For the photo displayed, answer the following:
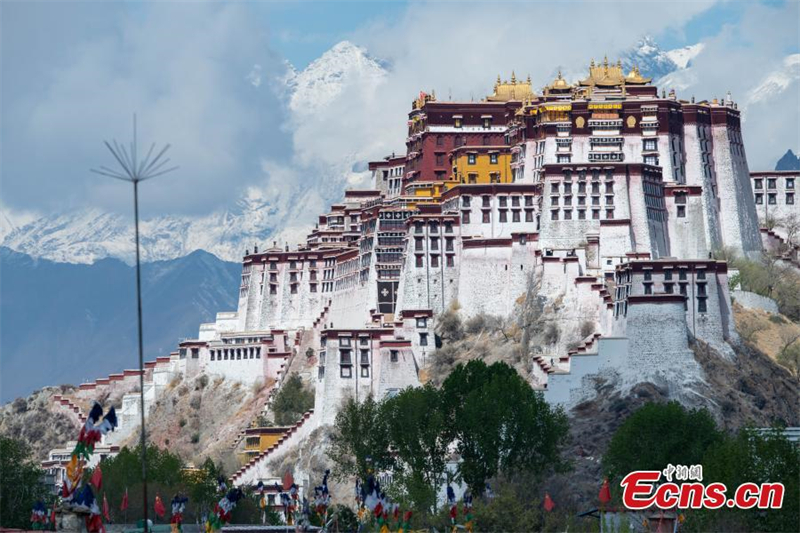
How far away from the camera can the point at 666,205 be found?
13275 cm

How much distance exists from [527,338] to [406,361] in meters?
6.70

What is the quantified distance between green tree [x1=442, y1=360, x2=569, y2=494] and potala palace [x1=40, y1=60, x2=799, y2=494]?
5.86 m

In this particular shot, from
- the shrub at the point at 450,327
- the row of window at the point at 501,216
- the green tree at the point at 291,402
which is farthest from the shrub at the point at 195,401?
the row of window at the point at 501,216

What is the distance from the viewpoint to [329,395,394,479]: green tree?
359ft

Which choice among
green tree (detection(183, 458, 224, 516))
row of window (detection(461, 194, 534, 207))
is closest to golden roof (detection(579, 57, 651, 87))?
row of window (detection(461, 194, 534, 207))

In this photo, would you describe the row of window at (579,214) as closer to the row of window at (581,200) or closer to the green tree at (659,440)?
the row of window at (581,200)

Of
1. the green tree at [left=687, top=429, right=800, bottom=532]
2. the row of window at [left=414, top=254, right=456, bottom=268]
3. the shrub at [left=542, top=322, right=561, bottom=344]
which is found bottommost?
the green tree at [left=687, top=429, right=800, bottom=532]

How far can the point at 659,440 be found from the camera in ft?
325

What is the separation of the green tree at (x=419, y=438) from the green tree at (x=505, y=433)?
2.67ft

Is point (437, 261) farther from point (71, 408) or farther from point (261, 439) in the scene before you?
point (71, 408)

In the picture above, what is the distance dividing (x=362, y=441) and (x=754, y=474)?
93.5 ft

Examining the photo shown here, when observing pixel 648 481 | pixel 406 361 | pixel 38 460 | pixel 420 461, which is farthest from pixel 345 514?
pixel 38 460

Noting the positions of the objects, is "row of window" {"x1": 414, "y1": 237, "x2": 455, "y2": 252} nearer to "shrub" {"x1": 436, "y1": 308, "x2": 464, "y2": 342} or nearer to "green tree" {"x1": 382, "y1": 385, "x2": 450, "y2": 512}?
"shrub" {"x1": 436, "y1": 308, "x2": 464, "y2": 342}

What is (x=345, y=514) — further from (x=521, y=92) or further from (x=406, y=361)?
(x=521, y=92)
